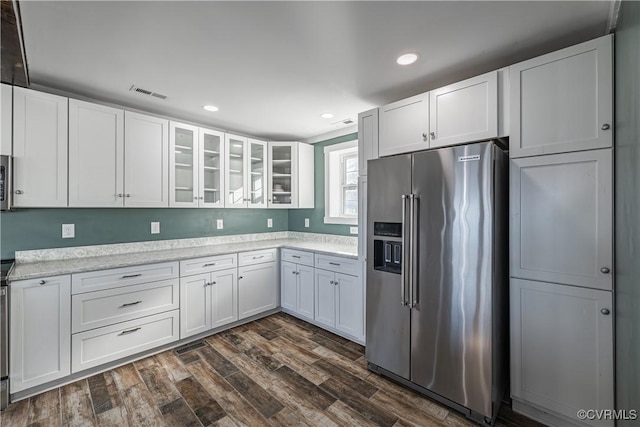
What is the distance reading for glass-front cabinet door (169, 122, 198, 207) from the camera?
9.73 ft

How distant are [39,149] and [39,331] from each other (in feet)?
4.58

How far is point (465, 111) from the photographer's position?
1998mm

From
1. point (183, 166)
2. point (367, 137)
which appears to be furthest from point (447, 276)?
point (183, 166)

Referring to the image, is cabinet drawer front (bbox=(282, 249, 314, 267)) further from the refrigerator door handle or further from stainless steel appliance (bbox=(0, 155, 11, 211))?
stainless steel appliance (bbox=(0, 155, 11, 211))

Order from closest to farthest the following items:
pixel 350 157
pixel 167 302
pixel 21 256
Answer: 1. pixel 21 256
2. pixel 167 302
3. pixel 350 157

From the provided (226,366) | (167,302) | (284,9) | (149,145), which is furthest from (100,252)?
(284,9)

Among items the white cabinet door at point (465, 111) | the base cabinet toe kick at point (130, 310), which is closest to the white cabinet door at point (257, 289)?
the base cabinet toe kick at point (130, 310)

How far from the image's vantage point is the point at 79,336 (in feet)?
7.11

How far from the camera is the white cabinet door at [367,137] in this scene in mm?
2539

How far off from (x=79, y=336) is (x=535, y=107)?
3627 millimetres

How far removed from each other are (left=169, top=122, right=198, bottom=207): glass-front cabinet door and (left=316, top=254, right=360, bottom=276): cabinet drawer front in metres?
1.57

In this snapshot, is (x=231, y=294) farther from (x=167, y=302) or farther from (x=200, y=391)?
(x=200, y=391)

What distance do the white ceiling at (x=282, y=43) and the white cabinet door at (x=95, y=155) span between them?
0.71ft

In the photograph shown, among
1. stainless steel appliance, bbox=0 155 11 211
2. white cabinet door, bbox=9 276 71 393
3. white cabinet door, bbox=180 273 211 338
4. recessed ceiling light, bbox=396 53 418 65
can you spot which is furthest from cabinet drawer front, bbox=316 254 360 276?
stainless steel appliance, bbox=0 155 11 211
